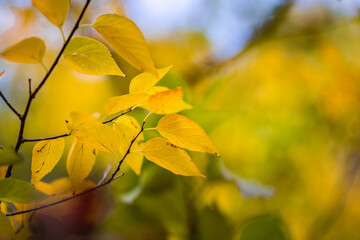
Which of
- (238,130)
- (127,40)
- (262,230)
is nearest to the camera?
(127,40)

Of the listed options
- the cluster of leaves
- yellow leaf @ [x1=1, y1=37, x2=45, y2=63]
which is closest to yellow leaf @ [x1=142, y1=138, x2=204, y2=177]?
the cluster of leaves

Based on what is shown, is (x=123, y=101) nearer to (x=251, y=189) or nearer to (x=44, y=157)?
(x=44, y=157)

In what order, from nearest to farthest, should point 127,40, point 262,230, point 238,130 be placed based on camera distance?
1. point 127,40
2. point 262,230
3. point 238,130

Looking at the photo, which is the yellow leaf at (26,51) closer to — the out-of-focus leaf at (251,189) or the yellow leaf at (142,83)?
the yellow leaf at (142,83)

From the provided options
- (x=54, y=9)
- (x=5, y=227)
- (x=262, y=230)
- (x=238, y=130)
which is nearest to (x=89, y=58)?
(x=54, y=9)

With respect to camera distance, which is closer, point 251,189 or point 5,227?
point 5,227

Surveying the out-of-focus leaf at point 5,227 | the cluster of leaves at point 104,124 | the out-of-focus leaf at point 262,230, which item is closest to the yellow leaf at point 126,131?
the cluster of leaves at point 104,124

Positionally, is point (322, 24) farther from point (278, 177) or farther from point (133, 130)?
point (133, 130)
